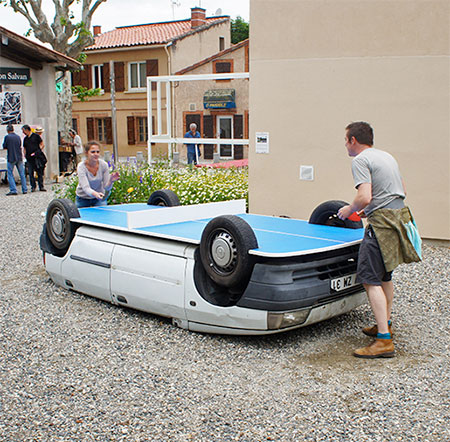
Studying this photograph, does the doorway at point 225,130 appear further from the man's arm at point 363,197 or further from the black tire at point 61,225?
the man's arm at point 363,197

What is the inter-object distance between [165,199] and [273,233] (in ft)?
6.93

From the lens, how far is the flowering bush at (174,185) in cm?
1070

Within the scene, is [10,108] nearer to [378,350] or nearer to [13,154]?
[13,154]

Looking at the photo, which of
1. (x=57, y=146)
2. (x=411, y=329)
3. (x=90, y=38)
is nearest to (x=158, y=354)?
(x=411, y=329)

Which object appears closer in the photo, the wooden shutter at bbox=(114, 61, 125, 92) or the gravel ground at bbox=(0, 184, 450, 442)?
the gravel ground at bbox=(0, 184, 450, 442)

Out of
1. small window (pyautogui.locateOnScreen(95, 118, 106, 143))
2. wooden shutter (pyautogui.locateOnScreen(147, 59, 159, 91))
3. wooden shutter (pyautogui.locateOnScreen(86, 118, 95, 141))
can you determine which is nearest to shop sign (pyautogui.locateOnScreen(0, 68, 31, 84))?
wooden shutter (pyautogui.locateOnScreen(147, 59, 159, 91))

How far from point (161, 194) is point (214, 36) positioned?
35.7 metres

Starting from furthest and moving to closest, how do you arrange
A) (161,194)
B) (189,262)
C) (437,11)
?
1. (437,11)
2. (161,194)
3. (189,262)

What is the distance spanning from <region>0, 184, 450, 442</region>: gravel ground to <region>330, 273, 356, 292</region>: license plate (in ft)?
1.50

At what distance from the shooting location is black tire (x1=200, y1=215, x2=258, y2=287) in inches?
189

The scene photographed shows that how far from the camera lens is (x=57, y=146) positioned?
65.4 feet

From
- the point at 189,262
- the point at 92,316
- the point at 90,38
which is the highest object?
the point at 90,38

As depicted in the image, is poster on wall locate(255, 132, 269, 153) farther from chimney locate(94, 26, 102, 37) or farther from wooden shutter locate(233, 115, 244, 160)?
chimney locate(94, 26, 102, 37)

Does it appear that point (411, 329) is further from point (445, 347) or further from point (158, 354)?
point (158, 354)
